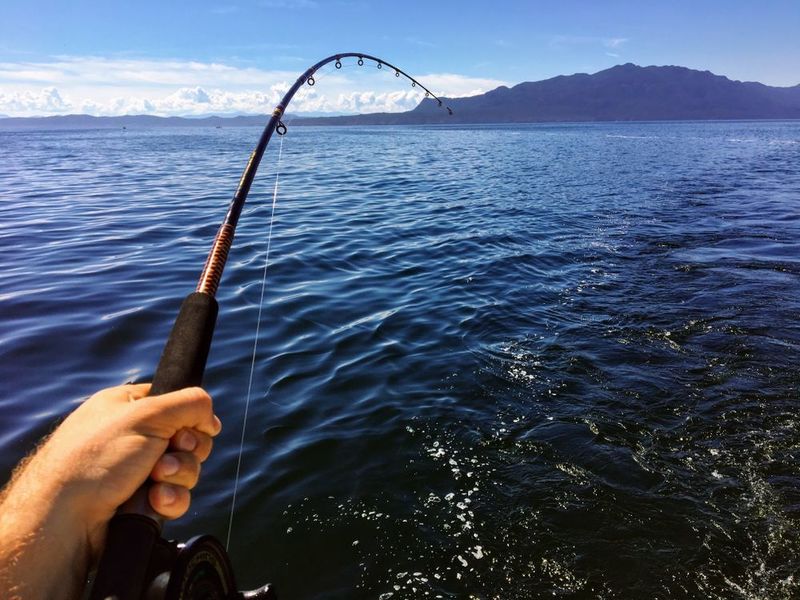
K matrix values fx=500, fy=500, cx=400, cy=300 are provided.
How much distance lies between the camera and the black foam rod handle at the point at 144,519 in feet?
4.57

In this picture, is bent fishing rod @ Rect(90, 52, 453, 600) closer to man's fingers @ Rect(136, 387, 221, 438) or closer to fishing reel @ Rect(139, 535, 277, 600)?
fishing reel @ Rect(139, 535, 277, 600)

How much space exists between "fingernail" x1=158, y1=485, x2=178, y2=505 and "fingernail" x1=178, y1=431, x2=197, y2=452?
5.2 inches

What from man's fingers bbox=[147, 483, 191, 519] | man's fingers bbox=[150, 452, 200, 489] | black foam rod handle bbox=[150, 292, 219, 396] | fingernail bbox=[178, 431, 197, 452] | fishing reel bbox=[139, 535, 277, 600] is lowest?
fishing reel bbox=[139, 535, 277, 600]

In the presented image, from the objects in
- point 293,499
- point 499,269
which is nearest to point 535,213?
point 499,269

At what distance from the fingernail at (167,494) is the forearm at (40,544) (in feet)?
0.78

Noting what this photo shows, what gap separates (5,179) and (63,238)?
1586 cm

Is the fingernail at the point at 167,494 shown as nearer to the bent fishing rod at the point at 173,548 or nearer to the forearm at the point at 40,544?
the bent fishing rod at the point at 173,548

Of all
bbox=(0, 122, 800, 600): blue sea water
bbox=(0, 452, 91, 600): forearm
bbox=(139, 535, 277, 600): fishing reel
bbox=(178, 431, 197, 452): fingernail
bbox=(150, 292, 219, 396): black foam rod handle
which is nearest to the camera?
bbox=(0, 452, 91, 600): forearm

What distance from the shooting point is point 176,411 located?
1.65m

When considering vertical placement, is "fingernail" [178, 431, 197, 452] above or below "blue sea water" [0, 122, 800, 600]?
above

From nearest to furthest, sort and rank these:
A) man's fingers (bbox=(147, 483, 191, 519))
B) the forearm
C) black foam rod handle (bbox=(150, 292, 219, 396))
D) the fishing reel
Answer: the forearm → the fishing reel → man's fingers (bbox=(147, 483, 191, 519)) → black foam rod handle (bbox=(150, 292, 219, 396))

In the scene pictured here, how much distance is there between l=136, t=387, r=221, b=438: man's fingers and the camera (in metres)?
1.62

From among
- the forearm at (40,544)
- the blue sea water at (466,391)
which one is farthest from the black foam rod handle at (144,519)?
the blue sea water at (466,391)

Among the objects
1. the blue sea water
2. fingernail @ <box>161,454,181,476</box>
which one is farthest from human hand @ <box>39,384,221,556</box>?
the blue sea water
